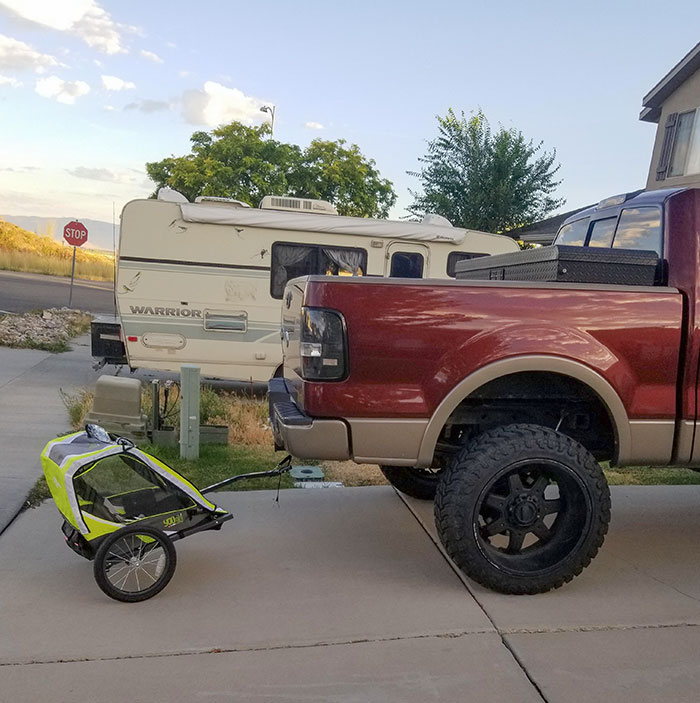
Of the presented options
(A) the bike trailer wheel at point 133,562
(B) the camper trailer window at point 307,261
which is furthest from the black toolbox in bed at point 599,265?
(B) the camper trailer window at point 307,261

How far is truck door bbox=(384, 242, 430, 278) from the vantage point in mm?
10000

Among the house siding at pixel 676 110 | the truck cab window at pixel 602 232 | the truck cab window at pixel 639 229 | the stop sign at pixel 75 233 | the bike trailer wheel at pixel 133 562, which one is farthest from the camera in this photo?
the stop sign at pixel 75 233

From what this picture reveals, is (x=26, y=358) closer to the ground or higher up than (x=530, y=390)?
closer to the ground

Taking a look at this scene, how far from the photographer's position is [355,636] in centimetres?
334

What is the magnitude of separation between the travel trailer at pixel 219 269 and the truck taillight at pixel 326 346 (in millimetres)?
5944

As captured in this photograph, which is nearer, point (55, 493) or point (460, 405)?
point (55, 493)

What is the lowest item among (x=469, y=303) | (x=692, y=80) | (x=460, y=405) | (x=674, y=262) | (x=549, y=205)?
(x=460, y=405)

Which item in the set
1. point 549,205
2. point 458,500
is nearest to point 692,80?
point 549,205

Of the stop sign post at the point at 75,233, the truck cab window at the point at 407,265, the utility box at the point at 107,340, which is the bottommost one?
the utility box at the point at 107,340

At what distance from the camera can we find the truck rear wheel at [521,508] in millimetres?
3693

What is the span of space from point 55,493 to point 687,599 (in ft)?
11.1

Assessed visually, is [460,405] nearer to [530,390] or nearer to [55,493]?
[530,390]

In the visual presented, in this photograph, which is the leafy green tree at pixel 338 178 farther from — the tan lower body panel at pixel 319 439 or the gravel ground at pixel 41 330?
the tan lower body panel at pixel 319 439

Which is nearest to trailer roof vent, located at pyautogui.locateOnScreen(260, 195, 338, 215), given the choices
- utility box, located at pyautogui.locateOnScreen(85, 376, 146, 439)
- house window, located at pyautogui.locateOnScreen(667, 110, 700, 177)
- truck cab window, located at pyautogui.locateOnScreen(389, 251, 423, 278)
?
truck cab window, located at pyautogui.locateOnScreen(389, 251, 423, 278)
